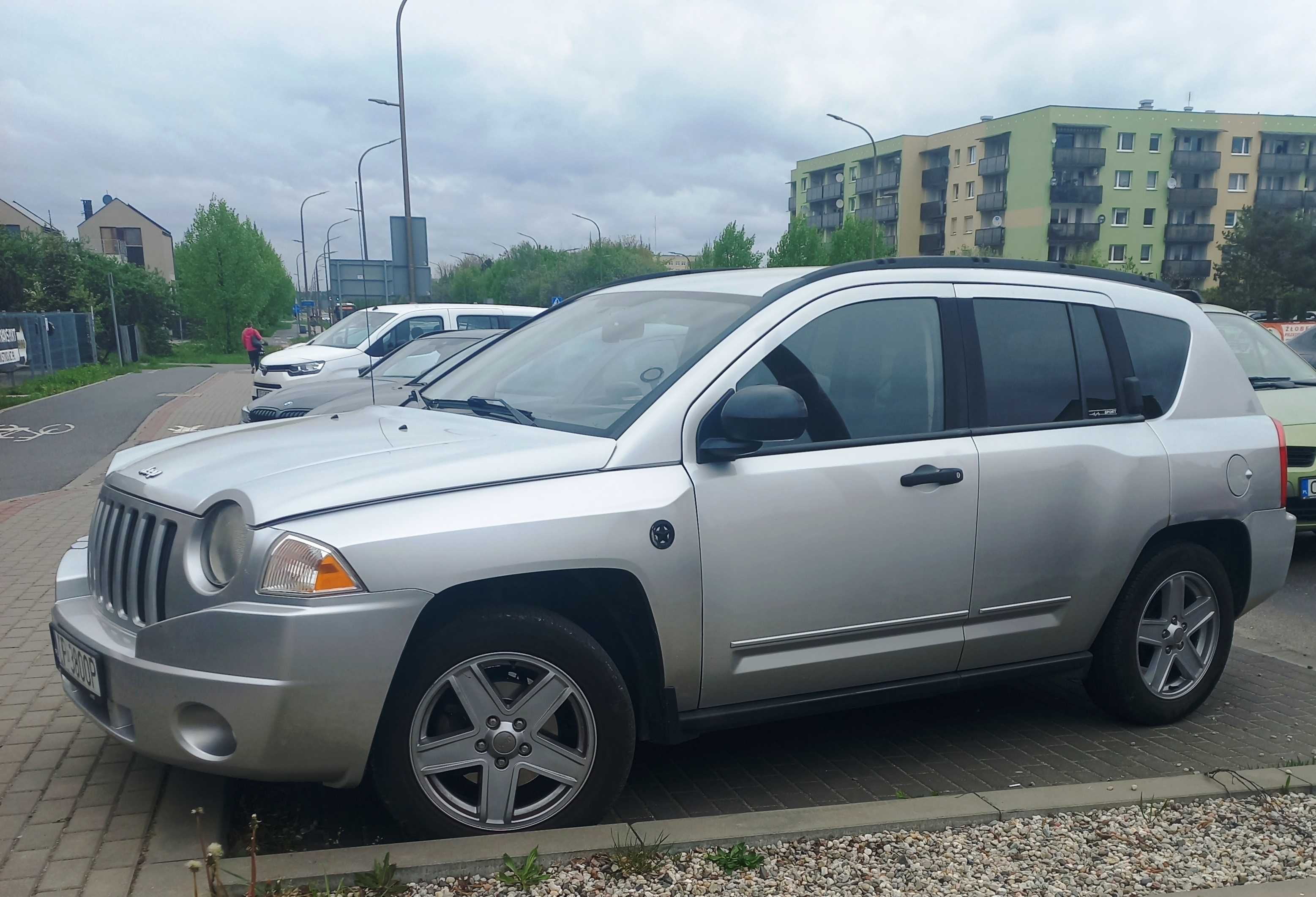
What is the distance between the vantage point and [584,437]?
351 centimetres

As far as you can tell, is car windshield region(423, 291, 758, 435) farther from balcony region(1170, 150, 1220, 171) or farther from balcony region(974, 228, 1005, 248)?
balcony region(1170, 150, 1220, 171)

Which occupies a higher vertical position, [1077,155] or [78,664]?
[1077,155]

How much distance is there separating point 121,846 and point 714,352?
7.69ft

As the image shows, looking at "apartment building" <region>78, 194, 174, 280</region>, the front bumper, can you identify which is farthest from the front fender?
"apartment building" <region>78, 194, 174, 280</region>

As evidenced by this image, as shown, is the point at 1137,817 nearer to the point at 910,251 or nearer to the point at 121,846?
the point at 121,846

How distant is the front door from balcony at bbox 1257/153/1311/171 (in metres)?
89.8

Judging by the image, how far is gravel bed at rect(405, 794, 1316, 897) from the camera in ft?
10.2

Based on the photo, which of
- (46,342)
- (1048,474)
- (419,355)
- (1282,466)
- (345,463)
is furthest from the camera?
(46,342)

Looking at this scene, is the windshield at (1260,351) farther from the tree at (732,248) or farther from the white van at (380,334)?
the tree at (732,248)

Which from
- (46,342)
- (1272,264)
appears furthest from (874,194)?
(46,342)

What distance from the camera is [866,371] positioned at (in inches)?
156

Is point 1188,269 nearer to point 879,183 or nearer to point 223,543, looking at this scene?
point 879,183

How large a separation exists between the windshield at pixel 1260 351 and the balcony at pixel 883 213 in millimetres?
81896

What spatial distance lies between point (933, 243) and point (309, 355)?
81.7 meters
